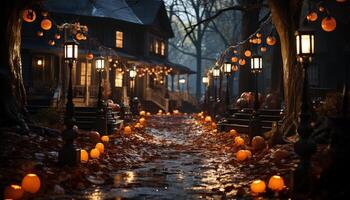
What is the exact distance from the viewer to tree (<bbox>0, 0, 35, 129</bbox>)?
12.8 metres

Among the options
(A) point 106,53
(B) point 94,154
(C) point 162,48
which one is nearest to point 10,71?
(B) point 94,154

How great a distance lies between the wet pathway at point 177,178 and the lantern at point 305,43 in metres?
3.09

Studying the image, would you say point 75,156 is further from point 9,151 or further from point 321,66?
point 321,66

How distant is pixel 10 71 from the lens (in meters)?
13.6

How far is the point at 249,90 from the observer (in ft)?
90.3

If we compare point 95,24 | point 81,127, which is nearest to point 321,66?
point 95,24

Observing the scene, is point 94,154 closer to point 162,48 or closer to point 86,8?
point 86,8

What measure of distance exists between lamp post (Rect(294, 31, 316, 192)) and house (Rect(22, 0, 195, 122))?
1850 centimetres

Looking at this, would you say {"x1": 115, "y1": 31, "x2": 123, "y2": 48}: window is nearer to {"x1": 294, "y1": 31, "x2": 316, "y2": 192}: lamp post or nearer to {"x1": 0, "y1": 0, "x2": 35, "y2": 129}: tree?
{"x1": 0, "y1": 0, "x2": 35, "y2": 129}: tree

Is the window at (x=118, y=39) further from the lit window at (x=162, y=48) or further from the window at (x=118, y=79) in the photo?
the lit window at (x=162, y=48)

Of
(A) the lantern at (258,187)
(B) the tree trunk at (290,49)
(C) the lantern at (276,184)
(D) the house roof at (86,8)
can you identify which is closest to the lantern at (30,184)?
(A) the lantern at (258,187)

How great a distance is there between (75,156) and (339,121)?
603 cm

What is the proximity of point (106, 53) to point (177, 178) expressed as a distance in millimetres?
18921

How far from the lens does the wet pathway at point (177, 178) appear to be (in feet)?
26.2
